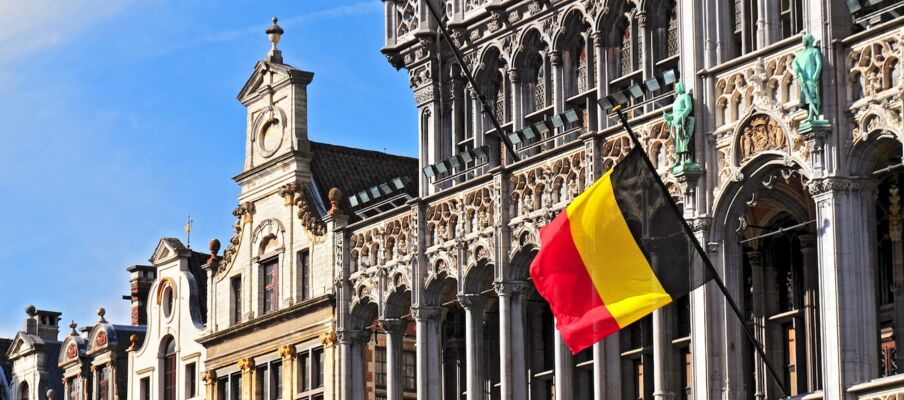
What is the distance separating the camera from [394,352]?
58844 millimetres

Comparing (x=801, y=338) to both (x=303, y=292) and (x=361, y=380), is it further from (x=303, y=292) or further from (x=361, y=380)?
(x=303, y=292)

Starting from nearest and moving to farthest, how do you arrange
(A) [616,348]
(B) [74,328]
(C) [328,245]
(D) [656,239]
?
1. (D) [656,239]
2. (A) [616,348]
3. (C) [328,245]
4. (B) [74,328]

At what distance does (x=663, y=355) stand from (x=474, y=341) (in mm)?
7422

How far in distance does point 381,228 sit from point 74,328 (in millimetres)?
23261

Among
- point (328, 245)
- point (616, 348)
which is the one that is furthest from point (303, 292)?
point (616, 348)

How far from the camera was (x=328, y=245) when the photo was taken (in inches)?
2496

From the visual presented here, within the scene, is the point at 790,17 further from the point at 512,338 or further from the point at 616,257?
the point at 512,338

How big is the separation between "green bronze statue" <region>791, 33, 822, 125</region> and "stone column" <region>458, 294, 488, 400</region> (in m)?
12.4

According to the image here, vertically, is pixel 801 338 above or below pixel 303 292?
below

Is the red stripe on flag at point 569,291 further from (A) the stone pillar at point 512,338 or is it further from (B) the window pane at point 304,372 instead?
(B) the window pane at point 304,372

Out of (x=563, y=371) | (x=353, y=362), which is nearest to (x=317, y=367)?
(x=353, y=362)

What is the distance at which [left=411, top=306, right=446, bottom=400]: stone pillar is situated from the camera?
5716 cm

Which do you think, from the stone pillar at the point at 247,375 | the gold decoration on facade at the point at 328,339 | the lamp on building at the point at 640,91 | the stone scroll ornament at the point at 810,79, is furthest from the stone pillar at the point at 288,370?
the stone scroll ornament at the point at 810,79

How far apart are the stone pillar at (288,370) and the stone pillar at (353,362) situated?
156 inches
